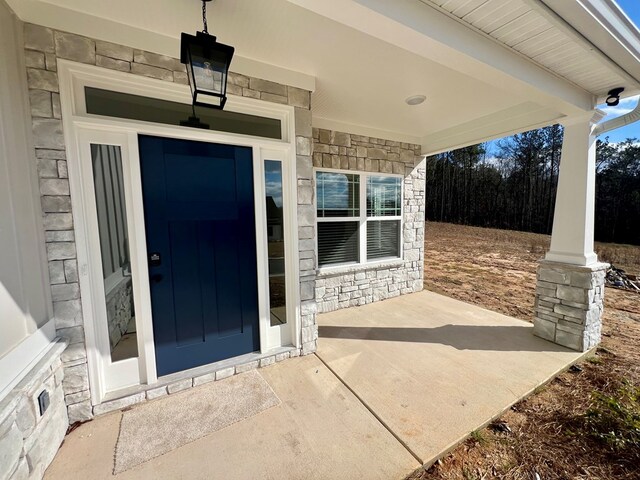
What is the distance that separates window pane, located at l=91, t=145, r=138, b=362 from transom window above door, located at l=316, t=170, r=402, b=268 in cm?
245

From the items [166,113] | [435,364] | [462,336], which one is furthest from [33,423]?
[462,336]

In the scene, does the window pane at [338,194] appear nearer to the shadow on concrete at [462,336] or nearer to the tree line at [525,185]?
the shadow on concrete at [462,336]

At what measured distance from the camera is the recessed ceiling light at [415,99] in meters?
3.04

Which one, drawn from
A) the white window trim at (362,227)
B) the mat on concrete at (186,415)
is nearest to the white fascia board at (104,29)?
the white window trim at (362,227)

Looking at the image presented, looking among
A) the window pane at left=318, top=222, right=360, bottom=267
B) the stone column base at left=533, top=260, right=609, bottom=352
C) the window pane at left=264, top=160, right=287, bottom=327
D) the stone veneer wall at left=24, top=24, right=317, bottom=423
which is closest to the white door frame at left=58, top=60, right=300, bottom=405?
the stone veneer wall at left=24, top=24, right=317, bottom=423

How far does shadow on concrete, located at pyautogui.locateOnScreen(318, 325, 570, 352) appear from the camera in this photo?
302 centimetres

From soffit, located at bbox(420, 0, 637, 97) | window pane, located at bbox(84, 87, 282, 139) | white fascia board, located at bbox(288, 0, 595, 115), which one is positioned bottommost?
window pane, located at bbox(84, 87, 282, 139)

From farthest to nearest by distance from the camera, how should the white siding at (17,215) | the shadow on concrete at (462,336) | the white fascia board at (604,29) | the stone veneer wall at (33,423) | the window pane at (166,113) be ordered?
the shadow on concrete at (462,336)
the window pane at (166,113)
the white fascia board at (604,29)
the white siding at (17,215)
the stone veneer wall at (33,423)

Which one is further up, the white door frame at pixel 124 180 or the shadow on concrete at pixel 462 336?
the white door frame at pixel 124 180

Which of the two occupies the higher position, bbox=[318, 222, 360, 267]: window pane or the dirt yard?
bbox=[318, 222, 360, 267]: window pane

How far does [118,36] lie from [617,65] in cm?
405

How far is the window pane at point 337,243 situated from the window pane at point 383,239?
310 millimetres

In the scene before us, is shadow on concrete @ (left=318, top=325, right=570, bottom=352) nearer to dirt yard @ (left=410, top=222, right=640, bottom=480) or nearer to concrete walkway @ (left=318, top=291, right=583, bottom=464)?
concrete walkway @ (left=318, top=291, right=583, bottom=464)

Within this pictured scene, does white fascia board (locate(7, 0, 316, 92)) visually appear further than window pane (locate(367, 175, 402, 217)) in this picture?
No
